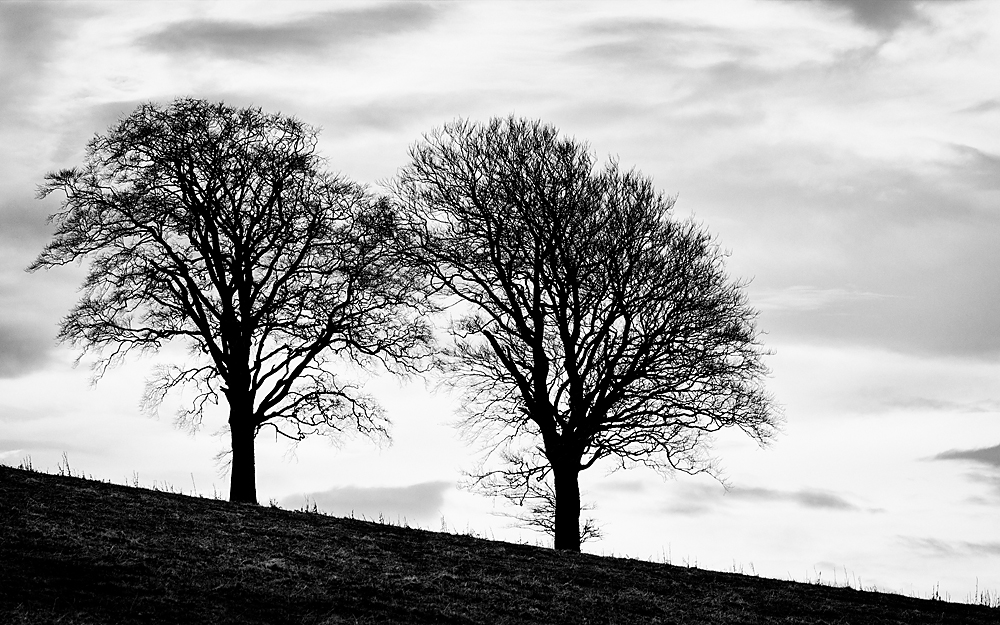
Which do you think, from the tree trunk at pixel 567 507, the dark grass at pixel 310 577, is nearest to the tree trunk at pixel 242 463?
the dark grass at pixel 310 577

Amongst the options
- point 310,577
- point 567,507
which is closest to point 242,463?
point 567,507

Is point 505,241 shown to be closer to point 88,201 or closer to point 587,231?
point 587,231

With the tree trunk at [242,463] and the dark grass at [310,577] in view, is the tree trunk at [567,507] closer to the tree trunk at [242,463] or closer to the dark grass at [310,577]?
the dark grass at [310,577]

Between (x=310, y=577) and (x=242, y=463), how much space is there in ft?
38.5

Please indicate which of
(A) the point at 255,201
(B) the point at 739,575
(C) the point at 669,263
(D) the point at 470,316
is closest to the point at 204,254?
(A) the point at 255,201

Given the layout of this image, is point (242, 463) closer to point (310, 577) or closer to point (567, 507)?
point (567, 507)

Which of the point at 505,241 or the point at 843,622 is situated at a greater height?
the point at 505,241

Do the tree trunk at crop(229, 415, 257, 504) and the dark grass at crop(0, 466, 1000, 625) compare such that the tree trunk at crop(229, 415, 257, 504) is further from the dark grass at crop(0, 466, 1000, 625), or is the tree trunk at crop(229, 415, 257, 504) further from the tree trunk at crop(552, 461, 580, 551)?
the tree trunk at crop(552, 461, 580, 551)

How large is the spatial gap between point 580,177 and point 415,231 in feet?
16.6

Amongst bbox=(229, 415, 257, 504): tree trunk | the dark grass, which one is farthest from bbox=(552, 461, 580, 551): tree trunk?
bbox=(229, 415, 257, 504): tree trunk

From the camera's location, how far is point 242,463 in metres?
30.0

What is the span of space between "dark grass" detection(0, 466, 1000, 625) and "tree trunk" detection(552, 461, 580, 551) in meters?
2.89

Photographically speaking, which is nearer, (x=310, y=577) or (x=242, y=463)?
(x=310, y=577)

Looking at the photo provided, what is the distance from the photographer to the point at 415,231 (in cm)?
2939
